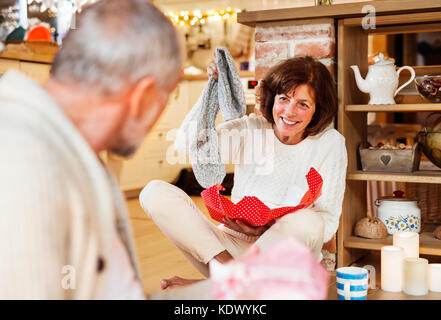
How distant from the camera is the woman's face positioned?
173cm

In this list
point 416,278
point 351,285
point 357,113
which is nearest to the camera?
point 351,285

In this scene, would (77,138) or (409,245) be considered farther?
(409,245)

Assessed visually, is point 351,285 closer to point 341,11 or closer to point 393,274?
point 393,274

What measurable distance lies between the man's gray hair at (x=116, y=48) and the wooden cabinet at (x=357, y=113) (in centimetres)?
135

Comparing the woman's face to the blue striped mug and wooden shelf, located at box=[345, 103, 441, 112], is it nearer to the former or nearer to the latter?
wooden shelf, located at box=[345, 103, 441, 112]

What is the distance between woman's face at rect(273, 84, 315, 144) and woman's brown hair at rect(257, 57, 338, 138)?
0.02 metres

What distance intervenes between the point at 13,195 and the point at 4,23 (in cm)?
425

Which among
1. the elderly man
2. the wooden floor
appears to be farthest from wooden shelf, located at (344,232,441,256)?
the elderly man

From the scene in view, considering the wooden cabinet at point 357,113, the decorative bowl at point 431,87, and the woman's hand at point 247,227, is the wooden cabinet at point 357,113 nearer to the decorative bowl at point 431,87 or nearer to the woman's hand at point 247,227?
the decorative bowl at point 431,87

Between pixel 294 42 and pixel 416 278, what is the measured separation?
914 mm

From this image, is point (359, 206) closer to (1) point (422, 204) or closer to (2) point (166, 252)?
(1) point (422, 204)

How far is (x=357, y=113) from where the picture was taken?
6.73 ft

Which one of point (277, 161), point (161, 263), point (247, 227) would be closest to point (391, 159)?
point (277, 161)

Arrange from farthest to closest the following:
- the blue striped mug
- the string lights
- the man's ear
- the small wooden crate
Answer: the string lights
the small wooden crate
the blue striped mug
the man's ear
